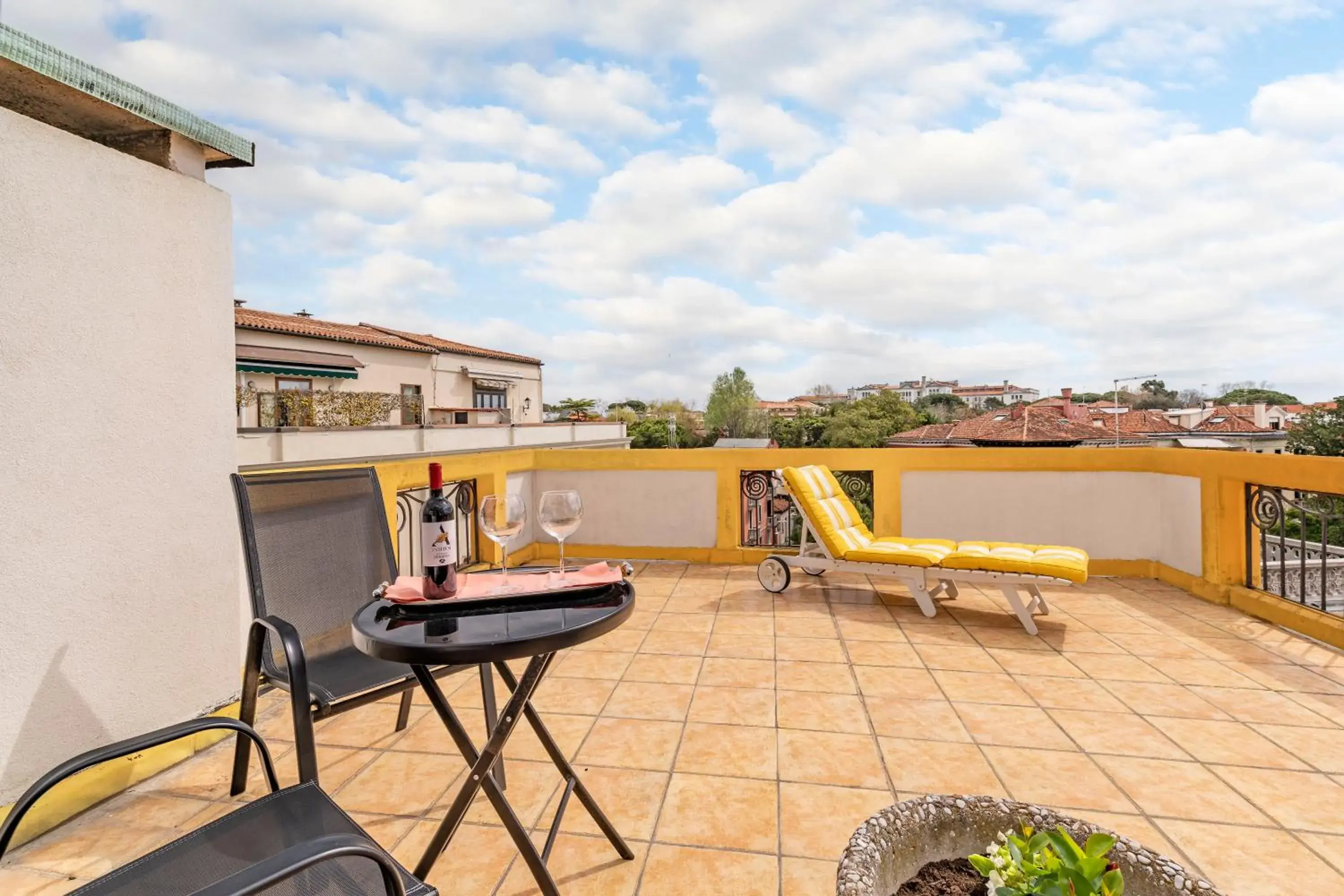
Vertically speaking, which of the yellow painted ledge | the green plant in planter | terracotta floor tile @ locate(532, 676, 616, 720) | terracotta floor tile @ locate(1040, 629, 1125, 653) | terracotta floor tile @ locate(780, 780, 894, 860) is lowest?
terracotta floor tile @ locate(1040, 629, 1125, 653)

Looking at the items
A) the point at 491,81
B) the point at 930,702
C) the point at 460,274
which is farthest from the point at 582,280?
the point at 930,702

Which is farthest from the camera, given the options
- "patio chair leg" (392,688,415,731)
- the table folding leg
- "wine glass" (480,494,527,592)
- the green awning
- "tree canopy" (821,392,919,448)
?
"tree canopy" (821,392,919,448)

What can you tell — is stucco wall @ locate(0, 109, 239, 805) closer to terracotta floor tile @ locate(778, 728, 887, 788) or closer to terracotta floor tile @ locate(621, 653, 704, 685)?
terracotta floor tile @ locate(621, 653, 704, 685)

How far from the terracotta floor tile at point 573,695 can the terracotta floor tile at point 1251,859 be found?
2.12 metres

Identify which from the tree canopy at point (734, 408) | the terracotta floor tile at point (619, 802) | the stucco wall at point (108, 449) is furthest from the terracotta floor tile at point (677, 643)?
the tree canopy at point (734, 408)

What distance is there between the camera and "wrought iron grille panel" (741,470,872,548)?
5.70m

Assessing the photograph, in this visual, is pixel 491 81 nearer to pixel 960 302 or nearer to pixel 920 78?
pixel 920 78

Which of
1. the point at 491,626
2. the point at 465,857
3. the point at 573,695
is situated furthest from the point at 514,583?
the point at 573,695

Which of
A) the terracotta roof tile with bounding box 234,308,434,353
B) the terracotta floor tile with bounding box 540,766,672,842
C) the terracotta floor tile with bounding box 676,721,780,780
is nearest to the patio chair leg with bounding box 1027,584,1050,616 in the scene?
the terracotta floor tile with bounding box 676,721,780,780

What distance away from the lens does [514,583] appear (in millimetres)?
1860

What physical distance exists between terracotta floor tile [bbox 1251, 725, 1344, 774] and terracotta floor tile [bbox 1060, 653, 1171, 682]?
1.74 feet

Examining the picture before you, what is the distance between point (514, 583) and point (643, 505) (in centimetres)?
414

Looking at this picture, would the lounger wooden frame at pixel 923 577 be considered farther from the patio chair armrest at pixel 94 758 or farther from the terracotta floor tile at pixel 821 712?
the patio chair armrest at pixel 94 758

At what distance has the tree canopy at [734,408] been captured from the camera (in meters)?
55.0
